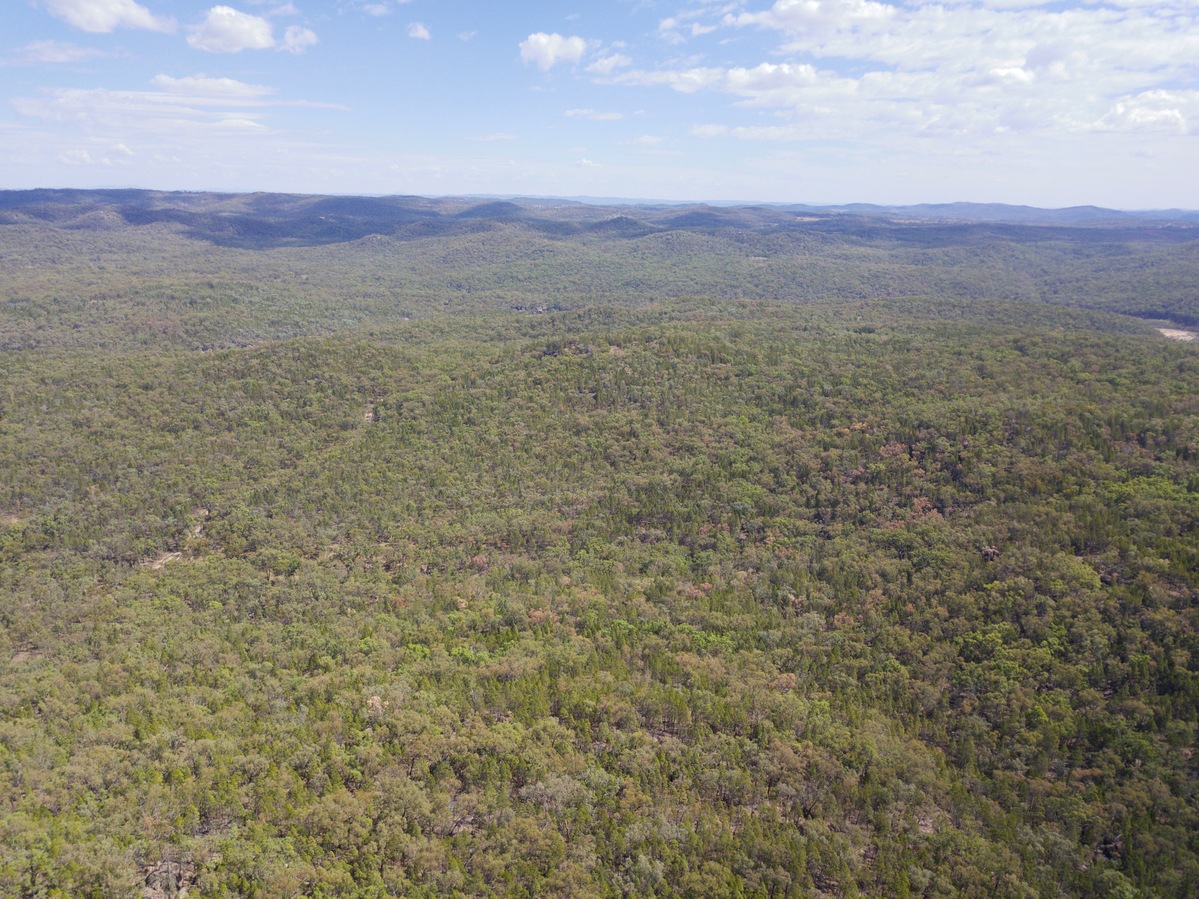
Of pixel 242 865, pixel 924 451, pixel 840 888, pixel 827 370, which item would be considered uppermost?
pixel 827 370

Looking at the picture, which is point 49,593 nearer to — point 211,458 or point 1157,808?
point 211,458

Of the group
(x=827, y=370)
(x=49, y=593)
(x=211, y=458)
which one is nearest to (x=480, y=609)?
(x=49, y=593)

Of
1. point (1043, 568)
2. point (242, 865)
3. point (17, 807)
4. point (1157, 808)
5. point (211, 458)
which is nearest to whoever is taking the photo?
point (242, 865)

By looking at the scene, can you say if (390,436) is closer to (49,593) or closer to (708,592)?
(49,593)

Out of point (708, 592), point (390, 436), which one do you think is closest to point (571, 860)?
point (708, 592)

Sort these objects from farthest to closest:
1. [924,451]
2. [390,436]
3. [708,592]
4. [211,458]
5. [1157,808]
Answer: [390,436], [211,458], [924,451], [708,592], [1157,808]

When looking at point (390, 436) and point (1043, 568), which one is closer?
point (1043, 568)

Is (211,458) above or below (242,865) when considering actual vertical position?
above
